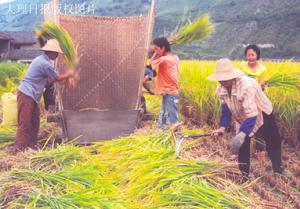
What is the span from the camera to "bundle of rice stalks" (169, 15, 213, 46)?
5.28 metres

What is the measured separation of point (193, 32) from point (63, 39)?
1499 millimetres

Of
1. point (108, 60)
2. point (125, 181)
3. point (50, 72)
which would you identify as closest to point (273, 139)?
point (125, 181)

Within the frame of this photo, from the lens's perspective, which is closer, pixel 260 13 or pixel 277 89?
pixel 277 89

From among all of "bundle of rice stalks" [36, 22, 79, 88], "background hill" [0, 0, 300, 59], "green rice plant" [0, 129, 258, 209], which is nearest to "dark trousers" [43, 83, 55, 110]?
"bundle of rice stalks" [36, 22, 79, 88]

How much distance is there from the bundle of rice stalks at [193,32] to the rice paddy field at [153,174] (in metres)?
1.00

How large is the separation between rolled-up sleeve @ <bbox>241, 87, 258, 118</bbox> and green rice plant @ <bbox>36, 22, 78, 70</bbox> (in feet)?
7.40

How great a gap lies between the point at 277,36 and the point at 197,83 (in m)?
27.1

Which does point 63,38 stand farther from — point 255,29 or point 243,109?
point 255,29

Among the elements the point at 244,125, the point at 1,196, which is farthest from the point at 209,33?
the point at 1,196

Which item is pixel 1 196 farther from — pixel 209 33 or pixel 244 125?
pixel 209 33

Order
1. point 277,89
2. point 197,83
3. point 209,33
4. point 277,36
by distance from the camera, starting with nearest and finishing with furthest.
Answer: point 277,89 < point 209,33 < point 197,83 < point 277,36

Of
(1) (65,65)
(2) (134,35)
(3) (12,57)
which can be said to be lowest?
(3) (12,57)

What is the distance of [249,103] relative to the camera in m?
3.34

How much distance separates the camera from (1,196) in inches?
115
